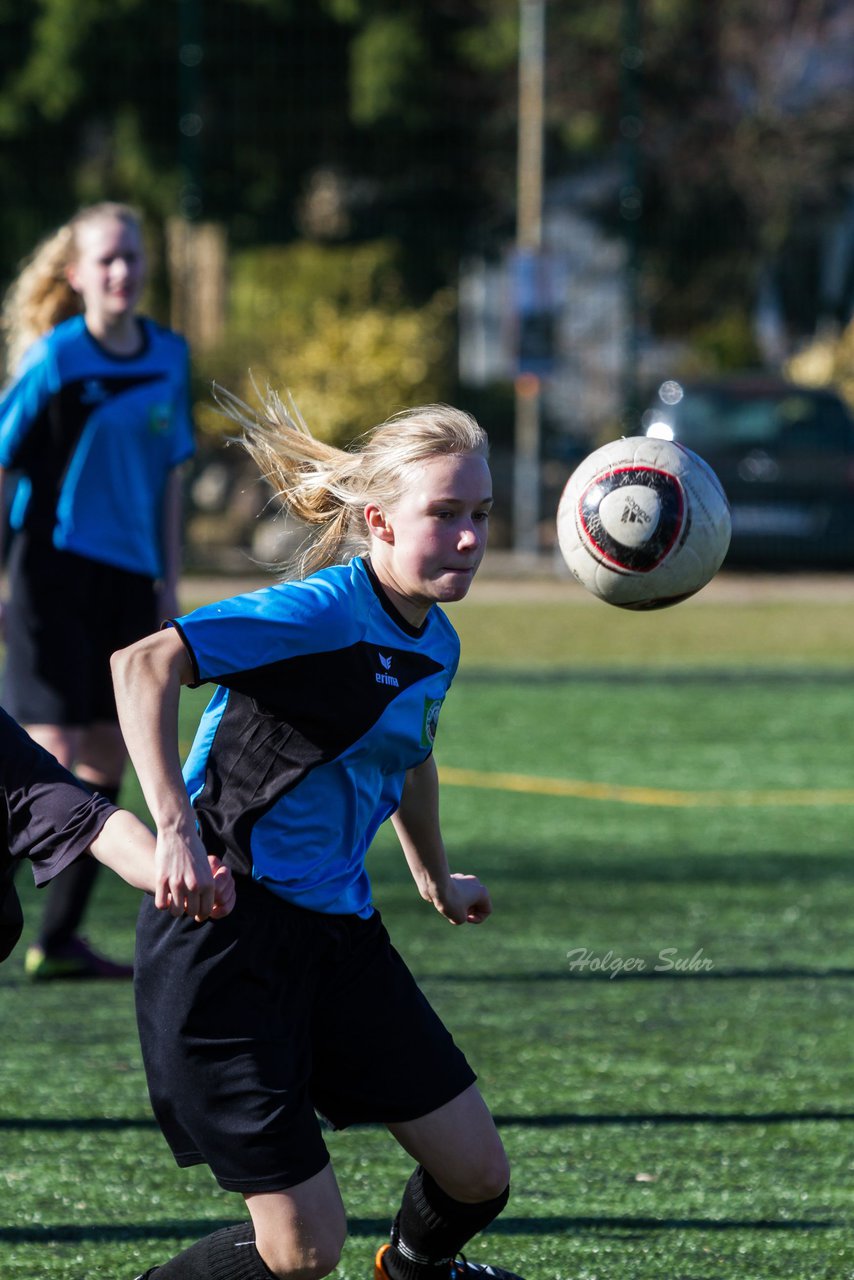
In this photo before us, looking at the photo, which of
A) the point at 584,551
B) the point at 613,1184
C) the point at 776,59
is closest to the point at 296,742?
the point at 584,551

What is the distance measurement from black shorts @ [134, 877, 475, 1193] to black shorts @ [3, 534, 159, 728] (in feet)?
8.32

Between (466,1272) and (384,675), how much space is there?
990 mm

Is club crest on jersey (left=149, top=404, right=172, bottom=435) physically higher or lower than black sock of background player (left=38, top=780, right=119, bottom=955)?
higher

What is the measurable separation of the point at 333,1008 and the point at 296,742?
1.33ft

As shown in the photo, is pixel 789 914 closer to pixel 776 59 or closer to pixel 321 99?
pixel 321 99

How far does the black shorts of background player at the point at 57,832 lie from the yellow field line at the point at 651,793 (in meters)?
5.64

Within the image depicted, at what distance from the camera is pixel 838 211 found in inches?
981

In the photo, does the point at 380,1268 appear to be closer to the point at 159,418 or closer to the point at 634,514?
the point at 634,514

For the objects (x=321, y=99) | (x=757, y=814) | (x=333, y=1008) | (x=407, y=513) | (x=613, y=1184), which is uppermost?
(x=321, y=99)

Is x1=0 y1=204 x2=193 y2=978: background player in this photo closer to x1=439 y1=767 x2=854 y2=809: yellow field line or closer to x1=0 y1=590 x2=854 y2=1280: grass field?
x1=0 y1=590 x2=854 y2=1280: grass field

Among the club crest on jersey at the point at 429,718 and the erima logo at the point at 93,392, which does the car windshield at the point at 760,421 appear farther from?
the club crest on jersey at the point at 429,718

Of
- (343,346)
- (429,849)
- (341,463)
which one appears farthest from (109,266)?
(343,346)

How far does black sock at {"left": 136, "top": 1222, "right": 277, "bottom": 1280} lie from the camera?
2.83m

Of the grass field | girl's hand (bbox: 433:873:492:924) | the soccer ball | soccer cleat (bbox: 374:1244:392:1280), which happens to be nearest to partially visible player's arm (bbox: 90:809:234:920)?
girl's hand (bbox: 433:873:492:924)
